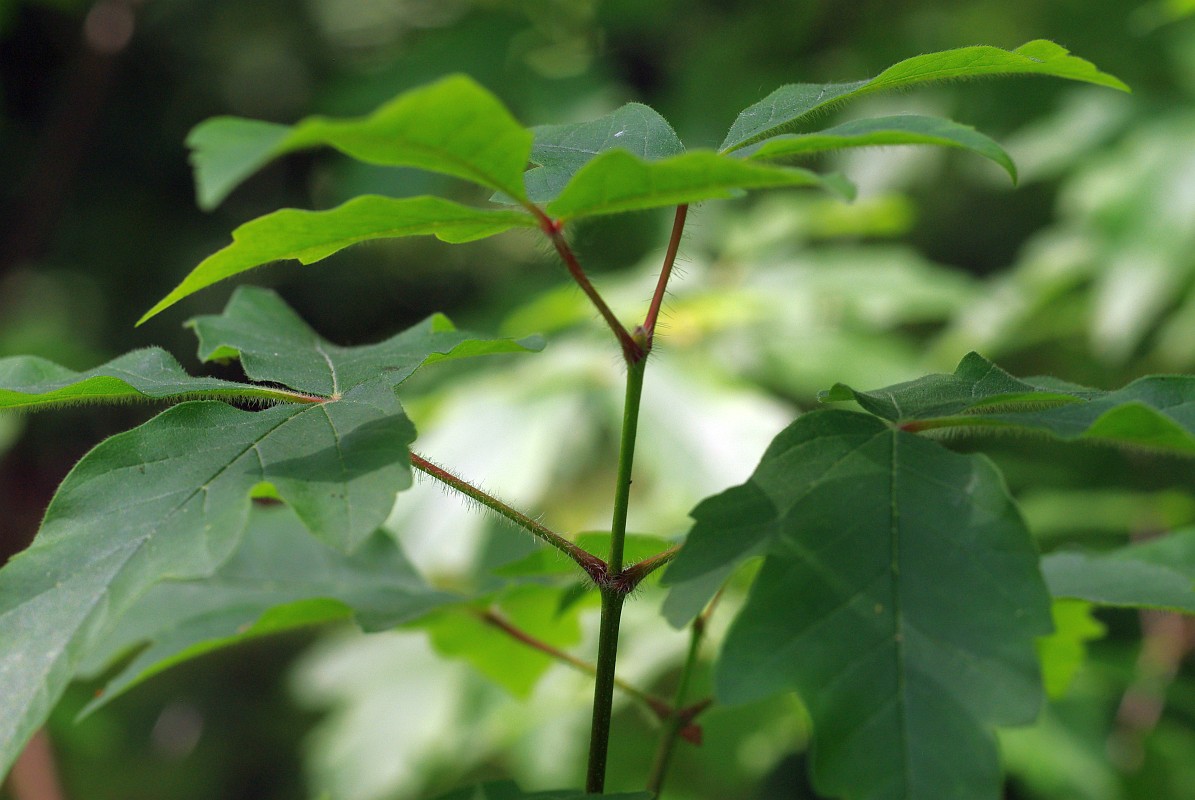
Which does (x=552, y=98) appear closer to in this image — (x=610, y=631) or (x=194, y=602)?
(x=194, y=602)

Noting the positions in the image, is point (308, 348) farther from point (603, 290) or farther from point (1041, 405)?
point (603, 290)

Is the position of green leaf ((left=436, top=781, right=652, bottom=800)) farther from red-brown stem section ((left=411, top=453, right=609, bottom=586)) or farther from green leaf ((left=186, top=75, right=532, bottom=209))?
green leaf ((left=186, top=75, right=532, bottom=209))

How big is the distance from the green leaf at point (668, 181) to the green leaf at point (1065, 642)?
0.52 m

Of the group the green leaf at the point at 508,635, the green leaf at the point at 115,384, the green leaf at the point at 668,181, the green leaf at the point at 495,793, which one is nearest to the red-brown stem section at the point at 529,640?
the green leaf at the point at 508,635

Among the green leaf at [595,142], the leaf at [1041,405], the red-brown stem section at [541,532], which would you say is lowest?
the red-brown stem section at [541,532]

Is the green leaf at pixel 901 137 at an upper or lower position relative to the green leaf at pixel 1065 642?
upper

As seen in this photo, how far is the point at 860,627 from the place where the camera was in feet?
1.59

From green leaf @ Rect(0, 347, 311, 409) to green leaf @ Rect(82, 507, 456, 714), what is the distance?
0.16m

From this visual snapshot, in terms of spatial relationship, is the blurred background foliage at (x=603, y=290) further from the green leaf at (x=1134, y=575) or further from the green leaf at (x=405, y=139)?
the green leaf at (x=405, y=139)

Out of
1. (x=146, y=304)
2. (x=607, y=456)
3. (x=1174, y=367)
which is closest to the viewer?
(x=1174, y=367)

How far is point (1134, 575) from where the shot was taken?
71cm

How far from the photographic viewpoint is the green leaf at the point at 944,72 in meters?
0.54

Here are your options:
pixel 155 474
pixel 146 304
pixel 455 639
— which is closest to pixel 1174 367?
pixel 455 639

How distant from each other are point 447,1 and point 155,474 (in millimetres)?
2978
